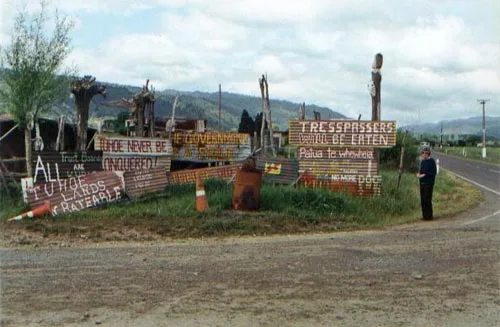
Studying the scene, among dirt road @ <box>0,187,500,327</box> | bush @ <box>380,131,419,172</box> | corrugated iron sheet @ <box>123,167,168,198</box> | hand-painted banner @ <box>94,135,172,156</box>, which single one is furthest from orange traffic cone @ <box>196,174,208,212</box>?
bush @ <box>380,131,419,172</box>

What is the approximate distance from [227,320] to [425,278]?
9.61 ft

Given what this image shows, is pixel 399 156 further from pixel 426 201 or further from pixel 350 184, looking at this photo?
pixel 426 201

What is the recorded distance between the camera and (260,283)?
7.95m

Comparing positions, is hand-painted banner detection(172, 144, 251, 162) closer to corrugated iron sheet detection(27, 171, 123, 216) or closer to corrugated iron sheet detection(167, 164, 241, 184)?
corrugated iron sheet detection(167, 164, 241, 184)

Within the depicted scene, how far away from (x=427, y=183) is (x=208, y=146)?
20.2 ft

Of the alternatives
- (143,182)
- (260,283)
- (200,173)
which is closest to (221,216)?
(143,182)

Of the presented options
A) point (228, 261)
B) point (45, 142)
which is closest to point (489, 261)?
point (228, 261)

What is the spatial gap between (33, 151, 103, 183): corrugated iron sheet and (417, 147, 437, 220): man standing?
7.23 m

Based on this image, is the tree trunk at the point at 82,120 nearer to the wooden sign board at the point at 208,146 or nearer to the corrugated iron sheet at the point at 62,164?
the corrugated iron sheet at the point at 62,164

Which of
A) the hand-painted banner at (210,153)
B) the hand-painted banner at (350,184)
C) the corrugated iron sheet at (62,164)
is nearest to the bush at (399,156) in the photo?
the hand-painted banner at (210,153)

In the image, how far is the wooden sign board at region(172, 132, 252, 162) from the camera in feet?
60.1

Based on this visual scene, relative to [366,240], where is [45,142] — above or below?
above

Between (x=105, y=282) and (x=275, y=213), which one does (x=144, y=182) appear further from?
(x=105, y=282)

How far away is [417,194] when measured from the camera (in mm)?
18875
